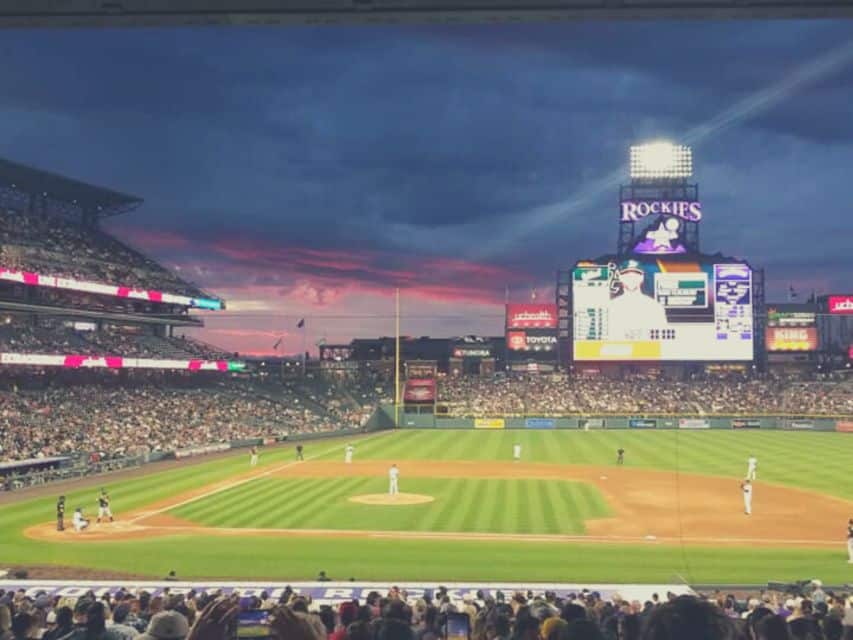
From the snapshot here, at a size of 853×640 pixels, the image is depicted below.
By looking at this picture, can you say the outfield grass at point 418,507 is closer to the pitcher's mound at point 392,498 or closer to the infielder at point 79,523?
the pitcher's mound at point 392,498

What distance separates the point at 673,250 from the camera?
8056 cm

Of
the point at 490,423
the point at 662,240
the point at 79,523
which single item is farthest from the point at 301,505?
the point at 662,240

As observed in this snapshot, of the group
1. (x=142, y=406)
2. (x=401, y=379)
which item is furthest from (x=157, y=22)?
(x=401, y=379)

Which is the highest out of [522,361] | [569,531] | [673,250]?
[673,250]

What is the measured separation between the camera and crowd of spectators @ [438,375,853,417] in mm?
78938

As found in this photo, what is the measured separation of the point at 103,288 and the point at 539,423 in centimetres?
4304

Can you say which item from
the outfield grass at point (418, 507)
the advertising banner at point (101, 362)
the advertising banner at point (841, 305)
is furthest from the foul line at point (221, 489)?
the advertising banner at point (841, 305)

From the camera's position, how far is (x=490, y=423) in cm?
7700

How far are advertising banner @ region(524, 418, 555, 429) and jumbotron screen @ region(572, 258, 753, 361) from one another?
7.39 metres

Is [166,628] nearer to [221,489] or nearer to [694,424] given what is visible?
[221,489]

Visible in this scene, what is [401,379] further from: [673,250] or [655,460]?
[655,460]

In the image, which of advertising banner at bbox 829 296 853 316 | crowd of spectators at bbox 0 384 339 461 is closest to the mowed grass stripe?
crowd of spectators at bbox 0 384 339 461

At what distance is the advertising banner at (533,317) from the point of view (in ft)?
322

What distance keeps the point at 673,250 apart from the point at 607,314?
1092cm
